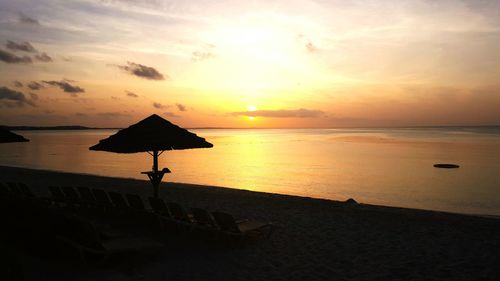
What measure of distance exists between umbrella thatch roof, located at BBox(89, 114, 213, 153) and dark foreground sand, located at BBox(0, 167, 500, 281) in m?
2.06

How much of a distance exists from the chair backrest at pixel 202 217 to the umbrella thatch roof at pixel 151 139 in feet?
5.49

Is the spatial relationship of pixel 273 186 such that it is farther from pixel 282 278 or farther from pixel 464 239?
pixel 282 278

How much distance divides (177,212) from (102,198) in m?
2.38

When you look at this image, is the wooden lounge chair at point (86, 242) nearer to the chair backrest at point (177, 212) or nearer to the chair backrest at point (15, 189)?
the chair backrest at point (177, 212)

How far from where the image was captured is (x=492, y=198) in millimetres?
23000

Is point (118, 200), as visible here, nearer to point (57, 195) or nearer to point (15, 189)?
point (57, 195)

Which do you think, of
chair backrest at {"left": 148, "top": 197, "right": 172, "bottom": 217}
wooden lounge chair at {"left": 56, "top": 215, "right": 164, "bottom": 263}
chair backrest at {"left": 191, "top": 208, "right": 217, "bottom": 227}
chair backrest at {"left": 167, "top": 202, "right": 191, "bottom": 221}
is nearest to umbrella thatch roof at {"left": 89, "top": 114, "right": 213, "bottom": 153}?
chair backrest at {"left": 148, "top": 197, "right": 172, "bottom": 217}

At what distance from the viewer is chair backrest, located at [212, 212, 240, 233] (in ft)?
25.4

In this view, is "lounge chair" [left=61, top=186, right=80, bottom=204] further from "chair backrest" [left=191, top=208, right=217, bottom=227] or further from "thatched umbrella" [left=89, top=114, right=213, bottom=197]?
"chair backrest" [left=191, top=208, right=217, bottom=227]

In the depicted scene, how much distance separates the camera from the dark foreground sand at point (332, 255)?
634cm

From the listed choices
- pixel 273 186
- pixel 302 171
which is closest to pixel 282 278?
pixel 273 186

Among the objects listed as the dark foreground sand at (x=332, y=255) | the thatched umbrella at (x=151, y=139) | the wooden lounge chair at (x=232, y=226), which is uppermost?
the thatched umbrella at (x=151, y=139)

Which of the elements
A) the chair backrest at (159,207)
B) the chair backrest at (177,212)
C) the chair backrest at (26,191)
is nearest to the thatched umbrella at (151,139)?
the chair backrest at (159,207)

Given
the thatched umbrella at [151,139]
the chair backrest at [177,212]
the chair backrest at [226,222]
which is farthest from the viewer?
the thatched umbrella at [151,139]
